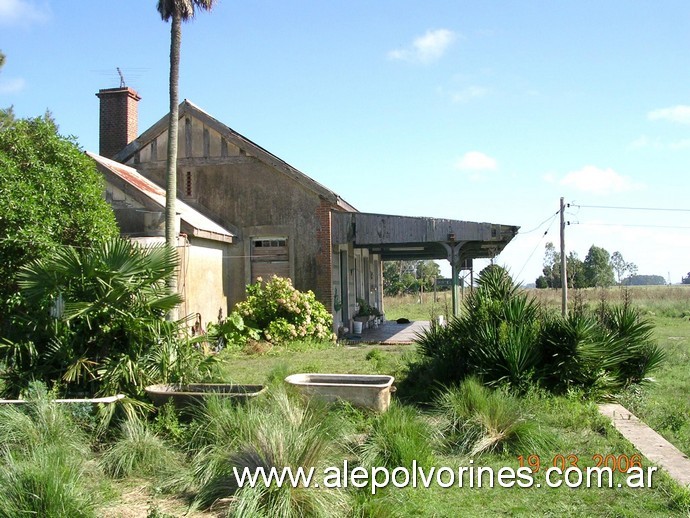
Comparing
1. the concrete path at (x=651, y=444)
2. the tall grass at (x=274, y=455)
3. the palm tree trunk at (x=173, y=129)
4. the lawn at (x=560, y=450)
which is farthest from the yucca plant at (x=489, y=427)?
the palm tree trunk at (x=173, y=129)

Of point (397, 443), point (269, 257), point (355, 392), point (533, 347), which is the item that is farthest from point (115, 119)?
point (397, 443)

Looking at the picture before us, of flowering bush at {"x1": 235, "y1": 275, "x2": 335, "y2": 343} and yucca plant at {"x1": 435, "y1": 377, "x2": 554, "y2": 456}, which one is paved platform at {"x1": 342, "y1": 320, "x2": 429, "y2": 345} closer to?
flowering bush at {"x1": 235, "y1": 275, "x2": 335, "y2": 343}

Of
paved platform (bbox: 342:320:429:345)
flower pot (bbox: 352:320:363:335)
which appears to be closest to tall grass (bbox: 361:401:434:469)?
paved platform (bbox: 342:320:429:345)

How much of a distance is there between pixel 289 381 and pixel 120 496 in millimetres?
3019

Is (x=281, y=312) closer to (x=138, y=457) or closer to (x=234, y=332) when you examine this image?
(x=234, y=332)

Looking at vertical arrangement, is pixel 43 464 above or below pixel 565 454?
above

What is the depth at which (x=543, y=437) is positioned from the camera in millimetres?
6531

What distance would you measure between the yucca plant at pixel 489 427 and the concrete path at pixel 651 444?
3.23 ft

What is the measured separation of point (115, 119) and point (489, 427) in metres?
15.3

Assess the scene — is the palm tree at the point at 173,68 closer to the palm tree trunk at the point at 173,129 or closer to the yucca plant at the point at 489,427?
the palm tree trunk at the point at 173,129

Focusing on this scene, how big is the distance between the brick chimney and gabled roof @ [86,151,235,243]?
2.03 m

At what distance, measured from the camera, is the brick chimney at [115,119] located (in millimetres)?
18094

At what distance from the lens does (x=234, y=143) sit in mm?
16984

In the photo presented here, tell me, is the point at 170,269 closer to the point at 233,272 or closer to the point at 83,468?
the point at 83,468
